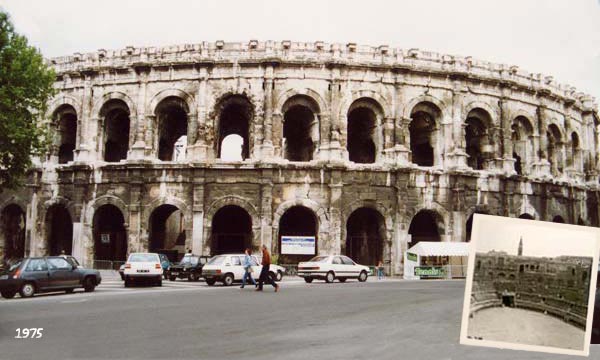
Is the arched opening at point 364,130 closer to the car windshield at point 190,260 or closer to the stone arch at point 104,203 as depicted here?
the car windshield at point 190,260

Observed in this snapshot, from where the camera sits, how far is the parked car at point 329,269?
1873cm

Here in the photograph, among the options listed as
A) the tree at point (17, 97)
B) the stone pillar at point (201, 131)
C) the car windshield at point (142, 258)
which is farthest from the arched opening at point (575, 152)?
the tree at point (17, 97)

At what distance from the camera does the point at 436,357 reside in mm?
6145

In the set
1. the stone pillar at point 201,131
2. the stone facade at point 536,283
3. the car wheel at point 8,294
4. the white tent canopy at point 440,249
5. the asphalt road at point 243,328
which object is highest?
the stone pillar at point 201,131

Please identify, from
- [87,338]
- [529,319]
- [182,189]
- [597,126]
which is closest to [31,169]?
[182,189]

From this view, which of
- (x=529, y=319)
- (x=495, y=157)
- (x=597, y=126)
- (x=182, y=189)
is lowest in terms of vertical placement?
(x=529, y=319)

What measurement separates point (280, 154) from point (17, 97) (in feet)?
33.5

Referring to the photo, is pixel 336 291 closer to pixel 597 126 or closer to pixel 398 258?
pixel 398 258

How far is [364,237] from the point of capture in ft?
80.5

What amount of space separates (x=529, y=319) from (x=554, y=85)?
27.2 m

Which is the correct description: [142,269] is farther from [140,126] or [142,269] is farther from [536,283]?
[536,283]

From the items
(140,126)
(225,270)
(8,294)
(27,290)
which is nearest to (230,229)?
(140,126)

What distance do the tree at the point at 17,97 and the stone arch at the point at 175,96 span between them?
5.13 m

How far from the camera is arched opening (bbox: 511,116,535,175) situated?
87.2 ft
